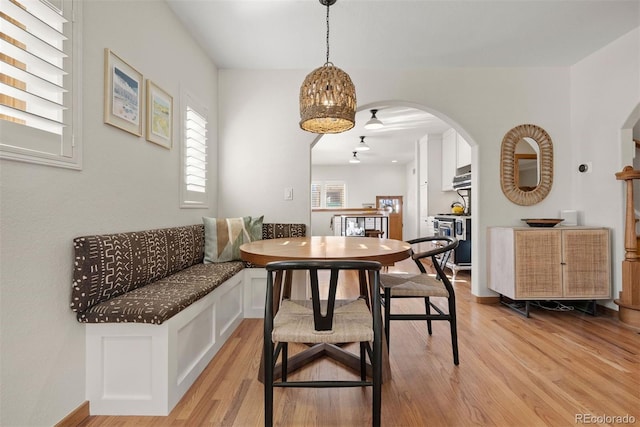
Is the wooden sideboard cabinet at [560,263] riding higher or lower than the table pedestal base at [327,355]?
higher

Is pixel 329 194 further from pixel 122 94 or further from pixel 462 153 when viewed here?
pixel 122 94

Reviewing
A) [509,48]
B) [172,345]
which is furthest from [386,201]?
[172,345]

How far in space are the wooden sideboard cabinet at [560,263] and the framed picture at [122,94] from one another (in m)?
3.21

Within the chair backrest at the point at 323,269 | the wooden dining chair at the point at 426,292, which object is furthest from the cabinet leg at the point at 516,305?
the chair backrest at the point at 323,269

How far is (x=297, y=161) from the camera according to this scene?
3197 millimetres

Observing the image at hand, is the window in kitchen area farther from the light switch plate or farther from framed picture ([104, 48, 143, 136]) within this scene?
framed picture ([104, 48, 143, 136])

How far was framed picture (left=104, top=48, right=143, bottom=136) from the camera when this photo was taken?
5.26 ft

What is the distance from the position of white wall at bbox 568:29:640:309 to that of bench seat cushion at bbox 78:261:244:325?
3.51 meters

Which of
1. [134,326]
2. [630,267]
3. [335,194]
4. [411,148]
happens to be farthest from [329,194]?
[134,326]

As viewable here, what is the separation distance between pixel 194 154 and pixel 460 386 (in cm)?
Result: 266

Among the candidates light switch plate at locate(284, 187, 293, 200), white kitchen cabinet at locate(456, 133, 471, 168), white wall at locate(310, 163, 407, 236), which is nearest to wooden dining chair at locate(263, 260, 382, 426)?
light switch plate at locate(284, 187, 293, 200)

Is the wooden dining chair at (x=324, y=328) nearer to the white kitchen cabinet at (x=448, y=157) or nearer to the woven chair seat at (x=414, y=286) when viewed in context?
the woven chair seat at (x=414, y=286)

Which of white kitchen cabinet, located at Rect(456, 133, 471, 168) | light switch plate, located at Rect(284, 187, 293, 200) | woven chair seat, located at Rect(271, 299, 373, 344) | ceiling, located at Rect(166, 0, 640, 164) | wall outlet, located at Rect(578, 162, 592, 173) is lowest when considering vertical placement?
woven chair seat, located at Rect(271, 299, 373, 344)

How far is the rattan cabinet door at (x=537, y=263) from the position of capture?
277 cm
